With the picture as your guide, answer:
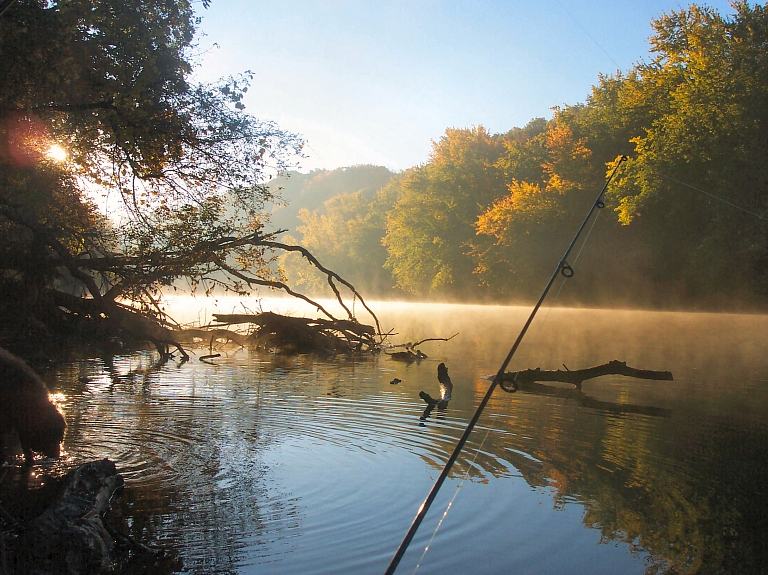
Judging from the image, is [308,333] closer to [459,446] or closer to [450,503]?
[450,503]

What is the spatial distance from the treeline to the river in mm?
6959

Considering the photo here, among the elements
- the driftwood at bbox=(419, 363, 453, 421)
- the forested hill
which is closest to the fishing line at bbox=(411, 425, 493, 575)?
the driftwood at bbox=(419, 363, 453, 421)

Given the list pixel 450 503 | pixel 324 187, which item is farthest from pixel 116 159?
pixel 324 187

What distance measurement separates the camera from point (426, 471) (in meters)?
6.55

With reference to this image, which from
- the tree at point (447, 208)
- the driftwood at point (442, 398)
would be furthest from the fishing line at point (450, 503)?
the tree at point (447, 208)

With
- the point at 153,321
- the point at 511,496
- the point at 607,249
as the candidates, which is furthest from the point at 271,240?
the point at 607,249

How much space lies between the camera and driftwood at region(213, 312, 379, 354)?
19031mm

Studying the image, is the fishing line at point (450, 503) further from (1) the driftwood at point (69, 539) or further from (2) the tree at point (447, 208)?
(2) the tree at point (447, 208)

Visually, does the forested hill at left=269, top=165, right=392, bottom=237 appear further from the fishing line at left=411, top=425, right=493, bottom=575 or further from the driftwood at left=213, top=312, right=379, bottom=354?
the fishing line at left=411, top=425, right=493, bottom=575

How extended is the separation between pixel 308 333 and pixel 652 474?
13.3m

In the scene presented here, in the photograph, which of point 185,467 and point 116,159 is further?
point 116,159

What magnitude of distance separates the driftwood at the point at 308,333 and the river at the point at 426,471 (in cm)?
566

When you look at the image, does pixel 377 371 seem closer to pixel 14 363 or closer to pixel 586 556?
pixel 14 363

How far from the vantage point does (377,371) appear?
14.8 meters
